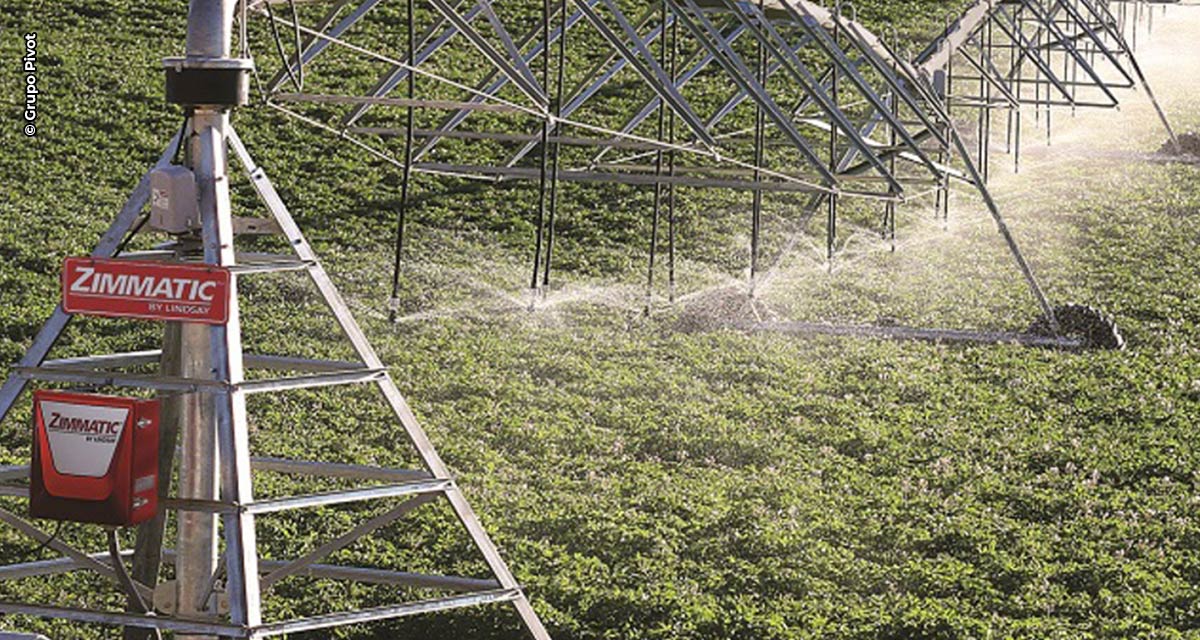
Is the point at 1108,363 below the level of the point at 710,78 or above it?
below

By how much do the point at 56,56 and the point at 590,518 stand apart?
17.3 metres

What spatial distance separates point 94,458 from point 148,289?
621mm

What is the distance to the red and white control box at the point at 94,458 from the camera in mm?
6555

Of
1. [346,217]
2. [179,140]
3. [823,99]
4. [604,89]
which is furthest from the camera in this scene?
[604,89]

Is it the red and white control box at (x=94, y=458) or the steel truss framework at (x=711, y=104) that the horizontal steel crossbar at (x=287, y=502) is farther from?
the steel truss framework at (x=711, y=104)

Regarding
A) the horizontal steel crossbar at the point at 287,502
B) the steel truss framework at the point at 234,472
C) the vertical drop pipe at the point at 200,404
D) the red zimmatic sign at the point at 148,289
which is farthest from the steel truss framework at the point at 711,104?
the horizontal steel crossbar at the point at 287,502

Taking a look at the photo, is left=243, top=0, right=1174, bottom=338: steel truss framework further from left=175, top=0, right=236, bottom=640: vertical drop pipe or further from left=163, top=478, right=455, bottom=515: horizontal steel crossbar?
left=163, top=478, right=455, bottom=515: horizontal steel crossbar

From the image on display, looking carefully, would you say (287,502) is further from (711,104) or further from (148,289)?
(711,104)

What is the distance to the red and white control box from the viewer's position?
655 centimetres

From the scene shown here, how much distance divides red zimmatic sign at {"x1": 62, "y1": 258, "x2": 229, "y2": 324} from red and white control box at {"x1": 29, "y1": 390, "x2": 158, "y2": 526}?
33cm

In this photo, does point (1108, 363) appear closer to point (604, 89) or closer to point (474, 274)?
point (474, 274)

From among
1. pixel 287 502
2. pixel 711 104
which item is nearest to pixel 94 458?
pixel 287 502

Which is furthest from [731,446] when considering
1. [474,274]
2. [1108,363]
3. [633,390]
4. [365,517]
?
[474,274]

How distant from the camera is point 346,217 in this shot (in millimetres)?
21578
